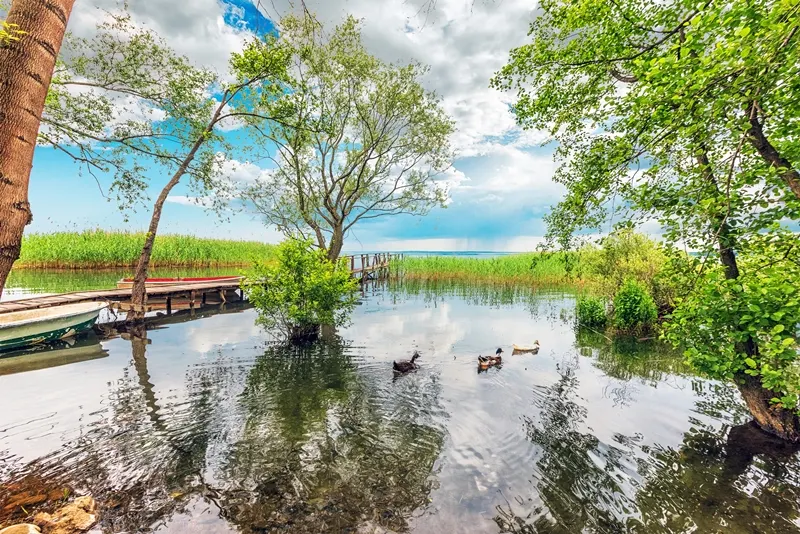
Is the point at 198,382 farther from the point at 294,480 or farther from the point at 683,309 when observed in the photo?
the point at 683,309

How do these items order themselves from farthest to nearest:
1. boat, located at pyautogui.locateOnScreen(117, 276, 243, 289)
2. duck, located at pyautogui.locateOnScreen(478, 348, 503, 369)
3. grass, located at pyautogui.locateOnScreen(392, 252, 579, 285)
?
1. grass, located at pyautogui.locateOnScreen(392, 252, 579, 285)
2. boat, located at pyautogui.locateOnScreen(117, 276, 243, 289)
3. duck, located at pyautogui.locateOnScreen(478, 348, 503, 369)

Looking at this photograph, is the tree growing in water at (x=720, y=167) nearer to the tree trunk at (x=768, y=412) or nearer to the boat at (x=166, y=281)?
the tree trunk at (x=768, y=412)

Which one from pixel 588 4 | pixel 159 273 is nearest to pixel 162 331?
pixel 588 4

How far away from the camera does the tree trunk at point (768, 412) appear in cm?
528

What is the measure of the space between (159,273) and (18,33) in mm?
35534

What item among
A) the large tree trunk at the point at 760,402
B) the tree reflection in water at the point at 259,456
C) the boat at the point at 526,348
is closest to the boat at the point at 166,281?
the tree reflection in water at the point at 259,456

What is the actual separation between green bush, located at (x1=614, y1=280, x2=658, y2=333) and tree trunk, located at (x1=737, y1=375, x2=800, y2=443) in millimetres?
7178

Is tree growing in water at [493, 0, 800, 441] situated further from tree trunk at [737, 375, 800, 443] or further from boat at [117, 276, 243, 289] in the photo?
boat at [117, 276, 243, 289]

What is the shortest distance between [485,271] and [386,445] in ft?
85.9

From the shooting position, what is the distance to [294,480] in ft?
14.2

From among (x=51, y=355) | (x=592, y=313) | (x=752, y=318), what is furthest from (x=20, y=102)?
(x=592, y=313)

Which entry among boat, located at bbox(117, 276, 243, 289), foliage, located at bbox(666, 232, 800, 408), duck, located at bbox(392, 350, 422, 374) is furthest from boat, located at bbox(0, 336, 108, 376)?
foliage, located at bbox(666, 232, 800, 408)

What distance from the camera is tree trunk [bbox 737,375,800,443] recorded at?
5.28m

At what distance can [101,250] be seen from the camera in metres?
30.0
